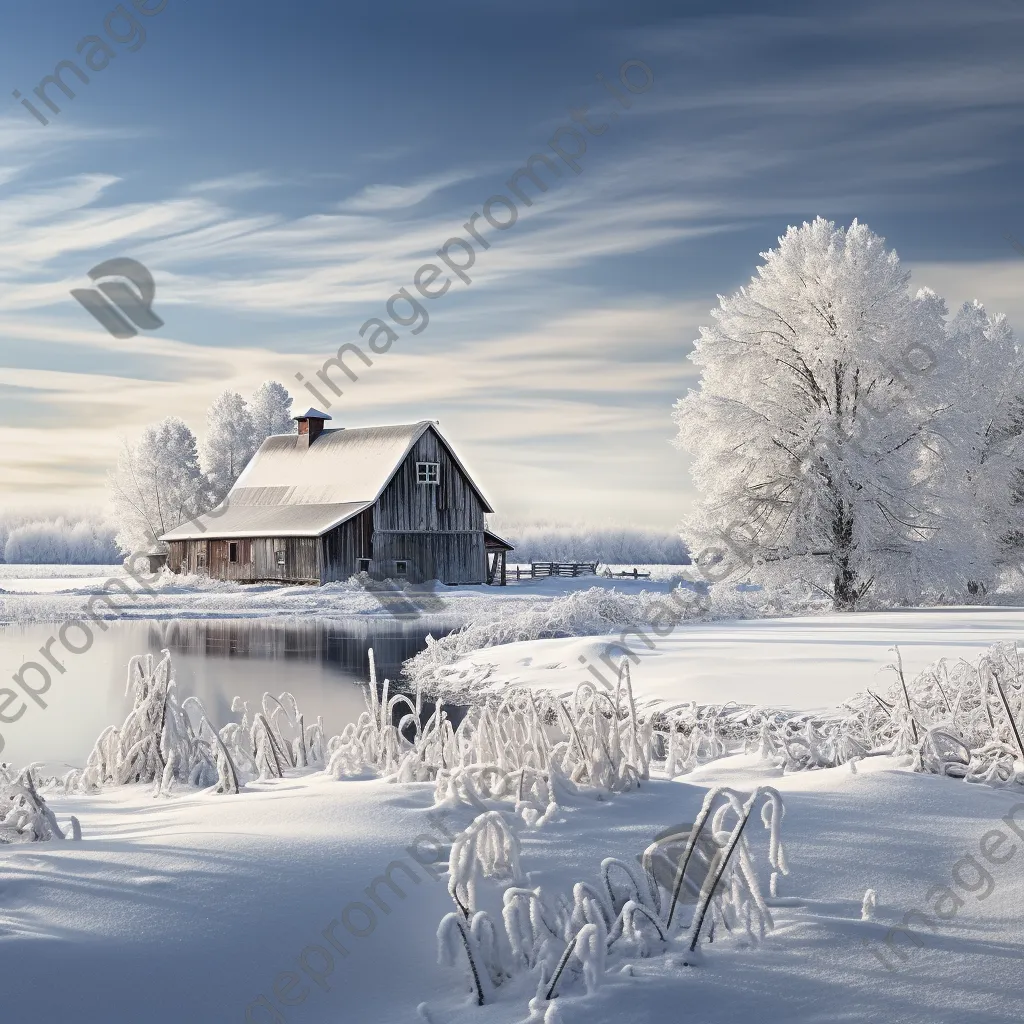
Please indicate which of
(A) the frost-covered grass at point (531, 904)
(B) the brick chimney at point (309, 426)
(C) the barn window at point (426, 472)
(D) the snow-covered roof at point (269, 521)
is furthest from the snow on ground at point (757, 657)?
(B) the brick chimney at point (309, 426)

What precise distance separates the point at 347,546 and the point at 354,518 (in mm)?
1240

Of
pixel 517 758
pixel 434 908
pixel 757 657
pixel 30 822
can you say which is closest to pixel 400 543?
pixel 757 657

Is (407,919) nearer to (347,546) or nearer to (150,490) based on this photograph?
(347,546)

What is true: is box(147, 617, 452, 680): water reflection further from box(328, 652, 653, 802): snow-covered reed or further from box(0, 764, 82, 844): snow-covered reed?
box(0, 764, 82, 844): snow-covered reed

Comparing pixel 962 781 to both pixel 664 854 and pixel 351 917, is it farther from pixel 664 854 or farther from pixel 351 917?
pixel 351 917

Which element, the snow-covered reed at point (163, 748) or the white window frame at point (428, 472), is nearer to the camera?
the snow-covered reed at point (163, 748)

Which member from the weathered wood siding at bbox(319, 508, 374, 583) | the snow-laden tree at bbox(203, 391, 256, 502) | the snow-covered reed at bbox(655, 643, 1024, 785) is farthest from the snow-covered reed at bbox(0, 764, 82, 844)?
the snow-laden tree at bbox(203, 391, 256, 502)

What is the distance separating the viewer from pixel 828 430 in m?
24.7

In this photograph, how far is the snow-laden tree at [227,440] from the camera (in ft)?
225

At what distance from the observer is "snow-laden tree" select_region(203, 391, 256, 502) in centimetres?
6869

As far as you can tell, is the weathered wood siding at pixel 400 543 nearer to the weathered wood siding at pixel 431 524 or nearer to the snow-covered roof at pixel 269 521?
the weathered wood siding at pixel 431 524

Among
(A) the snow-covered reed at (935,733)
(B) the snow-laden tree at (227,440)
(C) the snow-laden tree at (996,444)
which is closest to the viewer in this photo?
(A) the snow-covered reed at (935,733)

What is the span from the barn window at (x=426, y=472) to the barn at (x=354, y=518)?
4cm

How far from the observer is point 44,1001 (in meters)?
3.37
